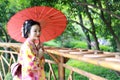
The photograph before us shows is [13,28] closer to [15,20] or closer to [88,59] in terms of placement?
[15,20]

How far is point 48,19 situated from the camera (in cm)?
323

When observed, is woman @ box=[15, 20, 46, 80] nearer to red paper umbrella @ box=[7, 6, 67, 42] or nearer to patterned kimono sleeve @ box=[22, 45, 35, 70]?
patterned kimono sleeve @ box=[22, 45, 35, 70]

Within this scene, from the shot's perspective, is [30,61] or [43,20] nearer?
[30,61]

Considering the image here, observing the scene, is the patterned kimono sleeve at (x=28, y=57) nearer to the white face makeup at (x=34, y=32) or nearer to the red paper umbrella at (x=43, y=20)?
the white face makeup at (x=34, y=32)

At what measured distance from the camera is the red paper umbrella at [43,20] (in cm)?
312

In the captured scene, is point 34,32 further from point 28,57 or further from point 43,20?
point 43,20

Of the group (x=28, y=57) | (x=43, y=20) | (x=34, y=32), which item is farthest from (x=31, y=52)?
(x=43, y=20)

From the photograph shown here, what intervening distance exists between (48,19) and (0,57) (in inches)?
84.8

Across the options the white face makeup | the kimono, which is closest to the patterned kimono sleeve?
the kimono

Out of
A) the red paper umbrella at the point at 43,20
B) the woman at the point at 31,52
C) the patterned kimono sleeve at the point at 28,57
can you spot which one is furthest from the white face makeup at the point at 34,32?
the red paper umbrella at the point at 43,20

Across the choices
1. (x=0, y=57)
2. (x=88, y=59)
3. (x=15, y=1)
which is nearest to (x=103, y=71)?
(x=15, y=1)

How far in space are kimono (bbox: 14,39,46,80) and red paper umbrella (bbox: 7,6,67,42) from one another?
0.48 metres

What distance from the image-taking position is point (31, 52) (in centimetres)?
275

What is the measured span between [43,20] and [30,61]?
627 millimetres
